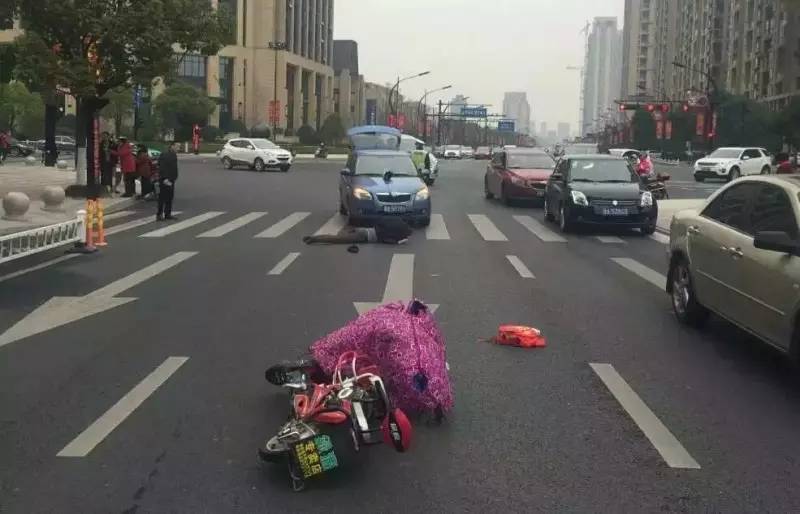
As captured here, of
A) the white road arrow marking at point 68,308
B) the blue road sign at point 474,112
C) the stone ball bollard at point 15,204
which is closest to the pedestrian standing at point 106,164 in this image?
the stone ball bollard at point 15,204

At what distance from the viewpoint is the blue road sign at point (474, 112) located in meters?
122

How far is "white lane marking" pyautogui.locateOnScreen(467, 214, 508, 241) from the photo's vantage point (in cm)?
1761

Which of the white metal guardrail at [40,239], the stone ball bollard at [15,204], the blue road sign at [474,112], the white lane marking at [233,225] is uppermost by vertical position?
the blue road sign at [474,112]

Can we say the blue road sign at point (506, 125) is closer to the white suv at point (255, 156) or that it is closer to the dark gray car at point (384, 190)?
the white suv at point (255, 156)

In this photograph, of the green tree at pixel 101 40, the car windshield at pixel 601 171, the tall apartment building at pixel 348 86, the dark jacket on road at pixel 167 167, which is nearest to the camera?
the car windshield at pixel 601 171

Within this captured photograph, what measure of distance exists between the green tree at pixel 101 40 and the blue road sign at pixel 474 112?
99.3 metres

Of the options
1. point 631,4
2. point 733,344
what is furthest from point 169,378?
point 631,4

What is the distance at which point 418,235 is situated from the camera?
17703mm

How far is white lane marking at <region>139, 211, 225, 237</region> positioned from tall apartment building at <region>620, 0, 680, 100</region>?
124 meters

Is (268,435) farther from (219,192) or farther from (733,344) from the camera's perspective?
(219,192)

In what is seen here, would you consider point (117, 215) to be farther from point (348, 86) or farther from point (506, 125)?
point (348, 86)

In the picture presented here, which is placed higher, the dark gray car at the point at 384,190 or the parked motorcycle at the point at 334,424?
the dark gray car at the point at 384,190

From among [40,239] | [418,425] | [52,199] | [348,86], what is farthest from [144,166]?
[348,86]

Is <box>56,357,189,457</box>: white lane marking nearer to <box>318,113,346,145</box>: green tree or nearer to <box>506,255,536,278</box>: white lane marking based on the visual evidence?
<box>506,255,536,278</box>: white lane marking
